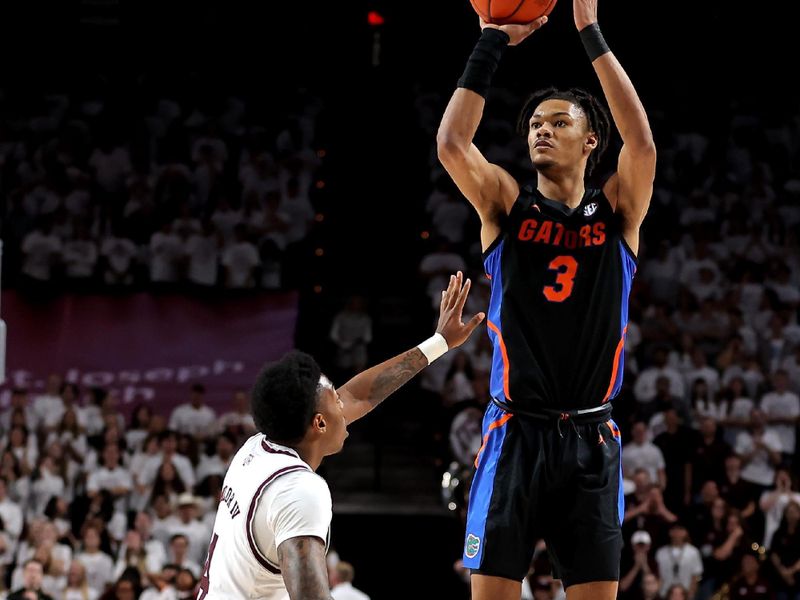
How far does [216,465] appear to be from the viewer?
12750 mm

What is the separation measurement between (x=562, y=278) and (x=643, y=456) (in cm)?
840

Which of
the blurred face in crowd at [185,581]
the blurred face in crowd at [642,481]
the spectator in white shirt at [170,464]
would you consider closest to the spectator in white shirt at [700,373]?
the blurred face in crowd at [642,481]

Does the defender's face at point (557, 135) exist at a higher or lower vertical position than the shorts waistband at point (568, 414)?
higher

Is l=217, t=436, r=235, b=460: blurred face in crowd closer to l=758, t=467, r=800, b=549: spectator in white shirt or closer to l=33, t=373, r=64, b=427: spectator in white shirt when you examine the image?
l=33, t=373, r=64, b=427: spectator in white shirt

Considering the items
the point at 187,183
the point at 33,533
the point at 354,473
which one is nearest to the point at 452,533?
the point at 354,473

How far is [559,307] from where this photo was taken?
473 centimetres

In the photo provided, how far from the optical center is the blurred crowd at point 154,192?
1473 cm

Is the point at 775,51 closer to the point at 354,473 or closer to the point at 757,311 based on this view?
the point at 757,311

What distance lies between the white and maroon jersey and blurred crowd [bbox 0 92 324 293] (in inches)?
408

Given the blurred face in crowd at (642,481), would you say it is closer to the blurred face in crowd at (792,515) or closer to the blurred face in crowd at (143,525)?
the blurred face in crowd at (792,515)

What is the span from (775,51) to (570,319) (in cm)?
1593

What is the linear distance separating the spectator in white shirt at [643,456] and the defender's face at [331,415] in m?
8.81

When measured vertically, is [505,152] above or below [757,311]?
above

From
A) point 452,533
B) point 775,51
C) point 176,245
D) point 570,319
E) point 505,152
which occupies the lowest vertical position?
point 452,533
